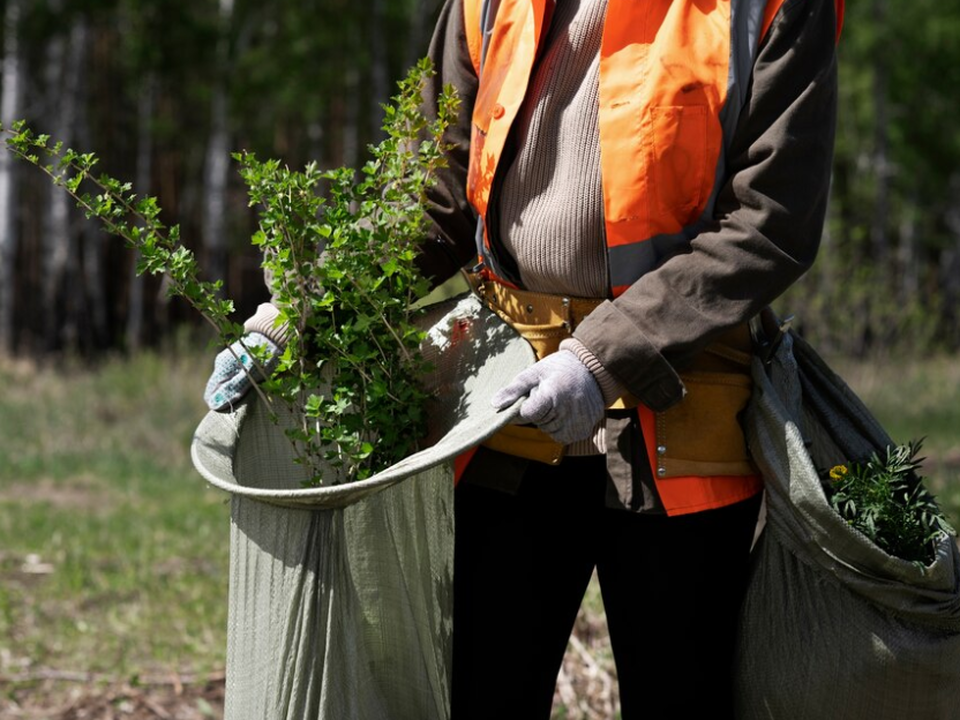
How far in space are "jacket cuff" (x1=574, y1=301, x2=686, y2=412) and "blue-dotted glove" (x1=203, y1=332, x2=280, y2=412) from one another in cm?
53

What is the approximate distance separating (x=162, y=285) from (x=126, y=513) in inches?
304

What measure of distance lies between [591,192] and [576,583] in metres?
0.71

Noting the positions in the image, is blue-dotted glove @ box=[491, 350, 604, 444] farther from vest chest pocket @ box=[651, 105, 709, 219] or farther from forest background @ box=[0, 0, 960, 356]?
forest background @ box=[0, 0, 960, 356]

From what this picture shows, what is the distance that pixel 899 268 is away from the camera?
60.0ft

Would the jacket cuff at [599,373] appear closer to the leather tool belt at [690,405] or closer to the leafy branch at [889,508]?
the leather tool belt at [690,405]

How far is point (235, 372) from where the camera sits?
2.19 metres

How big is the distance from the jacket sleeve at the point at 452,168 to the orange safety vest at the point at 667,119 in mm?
263

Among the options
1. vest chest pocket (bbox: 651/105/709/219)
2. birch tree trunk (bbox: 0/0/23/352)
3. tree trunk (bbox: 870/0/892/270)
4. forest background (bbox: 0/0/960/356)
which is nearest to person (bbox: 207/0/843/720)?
vest chest pocket (bbox: 651/105/709/219)

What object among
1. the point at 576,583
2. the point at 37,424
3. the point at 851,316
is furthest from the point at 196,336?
the point at 576,583

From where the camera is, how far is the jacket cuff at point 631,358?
2.00m

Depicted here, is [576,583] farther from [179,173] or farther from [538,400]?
[179,173]

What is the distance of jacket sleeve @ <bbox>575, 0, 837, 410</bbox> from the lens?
78.5 inches

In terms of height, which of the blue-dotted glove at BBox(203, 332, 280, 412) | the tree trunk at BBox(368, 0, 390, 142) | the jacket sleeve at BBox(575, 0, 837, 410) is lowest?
the blue-dotted glove at BBox(203, 332, 280, 412)

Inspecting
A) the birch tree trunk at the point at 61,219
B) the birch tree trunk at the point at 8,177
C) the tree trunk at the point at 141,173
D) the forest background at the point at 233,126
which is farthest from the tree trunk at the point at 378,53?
the birch tree trunk at the point at 8,177
